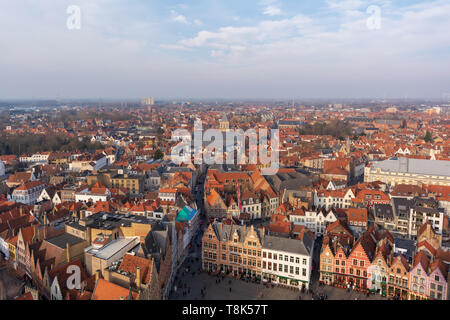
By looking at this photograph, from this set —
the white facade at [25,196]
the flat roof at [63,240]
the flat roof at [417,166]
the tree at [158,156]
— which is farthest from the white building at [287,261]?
the tree at [158,156]

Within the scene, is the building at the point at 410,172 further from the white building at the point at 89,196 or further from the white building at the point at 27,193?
the white building at the point at 27,193

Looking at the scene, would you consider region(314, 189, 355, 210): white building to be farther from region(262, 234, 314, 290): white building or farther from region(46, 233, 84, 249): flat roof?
region(46, 233, 84, 249): flat roof

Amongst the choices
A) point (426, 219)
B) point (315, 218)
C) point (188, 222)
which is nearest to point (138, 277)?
point (188, 222)

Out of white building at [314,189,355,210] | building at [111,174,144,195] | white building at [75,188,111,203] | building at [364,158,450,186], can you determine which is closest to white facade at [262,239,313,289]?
white building at [314,189,355,210]

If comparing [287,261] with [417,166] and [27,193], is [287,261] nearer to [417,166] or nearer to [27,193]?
[417,166]
